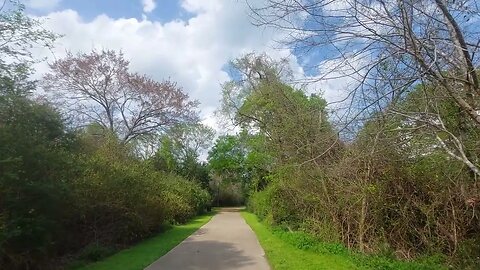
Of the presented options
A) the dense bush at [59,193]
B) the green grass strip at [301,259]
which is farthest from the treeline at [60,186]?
the green grass strip at [301,259]

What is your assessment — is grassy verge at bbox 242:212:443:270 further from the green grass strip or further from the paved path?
the paved path

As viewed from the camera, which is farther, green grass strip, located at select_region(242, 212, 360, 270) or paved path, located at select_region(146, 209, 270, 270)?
paved path, located at select_region(146, 209, 270, 270)

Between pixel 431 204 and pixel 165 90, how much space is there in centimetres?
2370

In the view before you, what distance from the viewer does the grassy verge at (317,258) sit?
958cm

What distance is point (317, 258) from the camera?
10.9 meters

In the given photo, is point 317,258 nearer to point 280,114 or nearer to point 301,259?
point 301,259

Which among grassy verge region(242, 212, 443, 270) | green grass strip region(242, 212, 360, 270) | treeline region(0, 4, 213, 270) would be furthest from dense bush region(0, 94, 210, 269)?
grassy verge region(242, 212, 443, 270)

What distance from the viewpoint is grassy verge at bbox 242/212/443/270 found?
9.58 metres

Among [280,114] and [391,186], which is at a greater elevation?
[280,114]

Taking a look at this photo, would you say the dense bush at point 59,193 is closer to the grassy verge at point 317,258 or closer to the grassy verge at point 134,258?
the grassy verge at point 134,258

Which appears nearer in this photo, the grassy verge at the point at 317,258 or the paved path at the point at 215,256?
the grassy verge at the point at 317,258

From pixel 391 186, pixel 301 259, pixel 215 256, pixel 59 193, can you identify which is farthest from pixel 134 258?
pixel 391 186

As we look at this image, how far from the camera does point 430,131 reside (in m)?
5.59

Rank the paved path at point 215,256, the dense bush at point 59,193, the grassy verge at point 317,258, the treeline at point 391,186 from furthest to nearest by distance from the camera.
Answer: the paved path at point 215,256 < the grassy verge at point 317,258 < the dense bush at point 59,193 < the treeline at point 391,186
